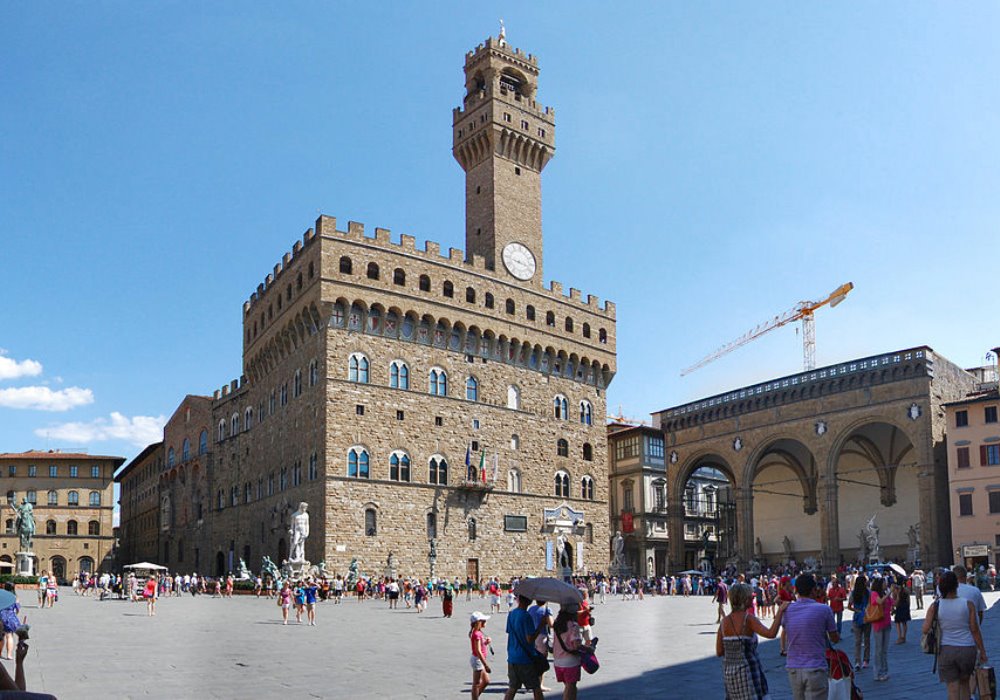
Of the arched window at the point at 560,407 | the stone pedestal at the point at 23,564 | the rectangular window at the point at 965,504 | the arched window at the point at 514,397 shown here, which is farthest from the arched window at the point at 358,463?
the rectangular window at the point at 965,504

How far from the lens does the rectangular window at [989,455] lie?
49.4 meters

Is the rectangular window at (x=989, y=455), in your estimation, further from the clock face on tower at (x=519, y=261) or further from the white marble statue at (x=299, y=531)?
the white marble statue at (x=299, y=531)

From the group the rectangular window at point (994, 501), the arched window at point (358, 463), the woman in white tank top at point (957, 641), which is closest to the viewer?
the woman in white tank top at point (957, 641)

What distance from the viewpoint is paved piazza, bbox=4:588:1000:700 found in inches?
570

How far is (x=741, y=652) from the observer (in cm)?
882

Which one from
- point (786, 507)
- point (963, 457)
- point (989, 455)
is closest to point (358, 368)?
point (963, 457)

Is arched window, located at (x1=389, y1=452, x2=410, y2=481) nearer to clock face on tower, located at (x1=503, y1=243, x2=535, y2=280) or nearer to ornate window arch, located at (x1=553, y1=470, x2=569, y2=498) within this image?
ornate window arch, located at (x1=553, y1=470, x2=569, y2=498)

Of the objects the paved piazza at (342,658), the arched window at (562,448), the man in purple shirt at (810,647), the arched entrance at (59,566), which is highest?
the arched window at (562,448)

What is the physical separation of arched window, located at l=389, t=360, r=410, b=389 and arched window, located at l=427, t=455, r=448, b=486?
389 cm

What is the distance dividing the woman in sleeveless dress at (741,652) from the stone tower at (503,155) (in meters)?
44.7

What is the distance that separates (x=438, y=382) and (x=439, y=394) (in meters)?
0.61

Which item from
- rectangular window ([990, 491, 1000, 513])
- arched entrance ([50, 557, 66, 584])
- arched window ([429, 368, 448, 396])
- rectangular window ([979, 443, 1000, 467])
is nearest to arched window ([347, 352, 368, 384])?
arched window ([429, 368, 448, 396])

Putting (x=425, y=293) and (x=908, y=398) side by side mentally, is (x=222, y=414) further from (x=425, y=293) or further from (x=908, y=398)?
(x=908, y=398)

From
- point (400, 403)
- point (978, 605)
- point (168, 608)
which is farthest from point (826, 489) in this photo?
point (978, 605)
